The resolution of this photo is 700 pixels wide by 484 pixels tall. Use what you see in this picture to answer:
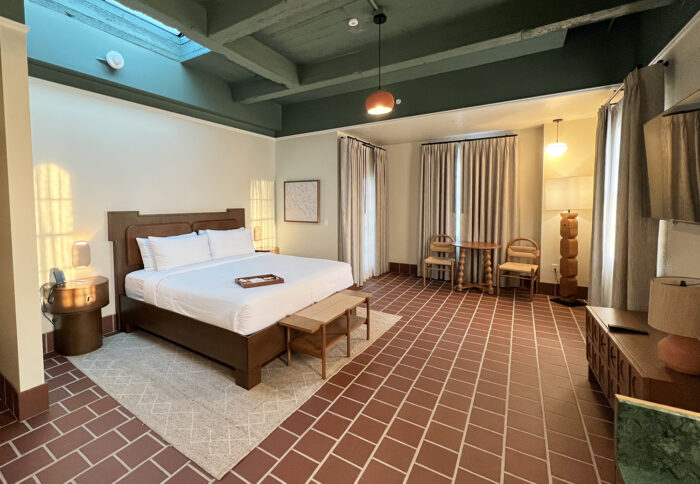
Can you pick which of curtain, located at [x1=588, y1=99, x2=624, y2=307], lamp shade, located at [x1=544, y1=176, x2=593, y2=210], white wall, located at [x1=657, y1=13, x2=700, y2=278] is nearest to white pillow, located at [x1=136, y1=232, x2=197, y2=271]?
white wall, located at [x1=657, y1=13, x2=700, y2=278]

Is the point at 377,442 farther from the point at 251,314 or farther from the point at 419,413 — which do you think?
the point at 251,314

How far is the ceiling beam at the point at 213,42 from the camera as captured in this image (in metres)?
2.40

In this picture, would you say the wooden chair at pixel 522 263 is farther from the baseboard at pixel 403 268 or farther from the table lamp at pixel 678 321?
the table lamp at pixel 678 321

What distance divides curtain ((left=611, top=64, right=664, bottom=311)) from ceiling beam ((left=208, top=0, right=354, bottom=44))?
2460mm

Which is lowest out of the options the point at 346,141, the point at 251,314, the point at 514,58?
the point at 251,314

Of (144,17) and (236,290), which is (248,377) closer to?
(236,290)

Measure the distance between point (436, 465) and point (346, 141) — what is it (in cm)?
424

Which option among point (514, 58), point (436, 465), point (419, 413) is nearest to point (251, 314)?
point (419, 413)

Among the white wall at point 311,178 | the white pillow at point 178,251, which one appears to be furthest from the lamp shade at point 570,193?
the white pillow at point 178,251

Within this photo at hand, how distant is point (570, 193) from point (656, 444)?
3.63 metres

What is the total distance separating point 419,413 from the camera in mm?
2029

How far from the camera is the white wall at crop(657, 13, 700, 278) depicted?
1.92 metres

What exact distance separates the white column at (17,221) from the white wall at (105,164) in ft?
4.00

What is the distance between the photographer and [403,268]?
6129 mm
